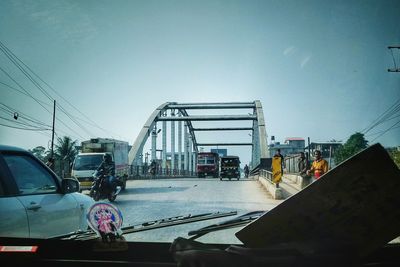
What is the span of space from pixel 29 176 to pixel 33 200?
1.26 feet

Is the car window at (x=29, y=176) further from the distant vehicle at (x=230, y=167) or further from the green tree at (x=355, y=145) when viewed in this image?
the distant vehicle at (x=230, y=167)

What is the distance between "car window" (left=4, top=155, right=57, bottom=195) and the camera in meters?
2.77

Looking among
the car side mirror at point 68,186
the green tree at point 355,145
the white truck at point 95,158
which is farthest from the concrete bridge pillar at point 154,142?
the car side mirror at point 68,186

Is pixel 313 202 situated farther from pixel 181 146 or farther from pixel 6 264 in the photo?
pixel 181 146

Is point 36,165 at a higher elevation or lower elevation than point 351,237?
higher

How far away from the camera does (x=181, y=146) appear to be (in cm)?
8425

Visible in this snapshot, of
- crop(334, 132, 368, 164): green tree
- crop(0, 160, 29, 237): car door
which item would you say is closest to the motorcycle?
crop(334, 132, 368, 164): green tree

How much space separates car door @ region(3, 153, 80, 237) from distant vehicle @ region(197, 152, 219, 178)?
4647 cm

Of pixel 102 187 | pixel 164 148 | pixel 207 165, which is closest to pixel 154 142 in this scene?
pixel 164 148

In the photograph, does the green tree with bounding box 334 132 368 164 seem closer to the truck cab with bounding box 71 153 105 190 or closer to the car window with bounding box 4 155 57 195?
the car window with bounding box 4 155 57 195

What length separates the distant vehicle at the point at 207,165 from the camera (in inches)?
1966

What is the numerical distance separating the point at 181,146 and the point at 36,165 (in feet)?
266

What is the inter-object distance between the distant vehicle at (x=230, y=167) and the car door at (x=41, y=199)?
37228 millimetres

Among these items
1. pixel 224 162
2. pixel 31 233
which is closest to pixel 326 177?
pixel 31 233
